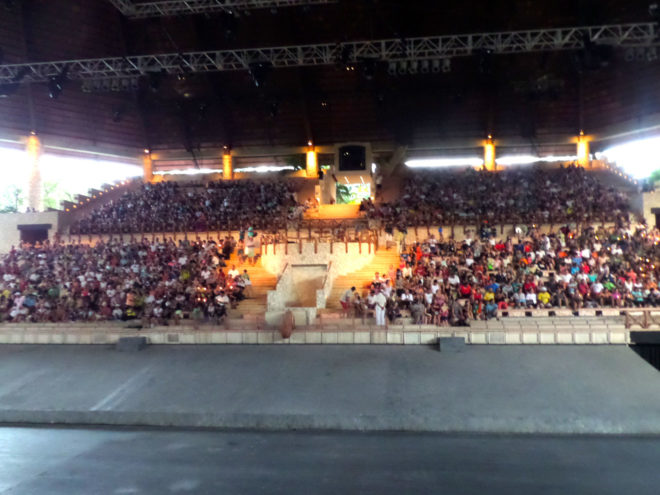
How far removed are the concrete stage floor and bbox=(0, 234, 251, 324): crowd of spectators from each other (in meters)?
2.26

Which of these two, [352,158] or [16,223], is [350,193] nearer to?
[352,158]

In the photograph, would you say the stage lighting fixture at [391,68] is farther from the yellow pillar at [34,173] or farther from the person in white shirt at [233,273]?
the yellow pillar at [34,173]

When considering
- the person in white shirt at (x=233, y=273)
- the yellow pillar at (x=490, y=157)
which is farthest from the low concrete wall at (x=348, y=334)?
the yellow pillar at (x=490, y=157)

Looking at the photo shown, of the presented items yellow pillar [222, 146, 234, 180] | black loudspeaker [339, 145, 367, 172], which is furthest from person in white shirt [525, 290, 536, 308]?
yellow pillar [222, 146, 234, 180]

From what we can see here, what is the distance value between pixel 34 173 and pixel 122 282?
14264mm

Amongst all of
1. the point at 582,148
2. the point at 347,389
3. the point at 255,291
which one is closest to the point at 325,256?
the point at 255,291

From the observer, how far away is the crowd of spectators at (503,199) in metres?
17.0

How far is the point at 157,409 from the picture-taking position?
7.98 m

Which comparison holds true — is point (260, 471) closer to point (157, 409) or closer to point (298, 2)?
point (157, 409)

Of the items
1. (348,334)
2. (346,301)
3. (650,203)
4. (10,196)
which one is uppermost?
(10,196)

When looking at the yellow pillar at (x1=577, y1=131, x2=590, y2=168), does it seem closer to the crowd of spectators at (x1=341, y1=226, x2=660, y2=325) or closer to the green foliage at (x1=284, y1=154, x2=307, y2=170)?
the crowd of spectators at (x1=341, y1=226, x2=660, y2=325)

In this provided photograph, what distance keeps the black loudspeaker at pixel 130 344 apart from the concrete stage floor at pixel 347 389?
311 millimetres

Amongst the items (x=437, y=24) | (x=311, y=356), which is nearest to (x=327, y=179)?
A: (x=437, y=24)

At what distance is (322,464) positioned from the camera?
5953 mm
